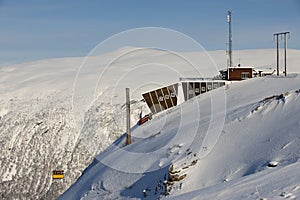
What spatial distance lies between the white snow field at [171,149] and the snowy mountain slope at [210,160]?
2.3 inches

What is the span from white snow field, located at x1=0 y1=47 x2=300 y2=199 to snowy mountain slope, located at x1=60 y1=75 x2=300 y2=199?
6 cm

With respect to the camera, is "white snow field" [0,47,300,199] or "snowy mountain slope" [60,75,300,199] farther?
"white snow field" [0,47,300,199]

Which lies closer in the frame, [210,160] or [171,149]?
[210,160]

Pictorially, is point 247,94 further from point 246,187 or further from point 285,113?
point 246,187

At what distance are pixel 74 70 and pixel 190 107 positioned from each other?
12050 cm

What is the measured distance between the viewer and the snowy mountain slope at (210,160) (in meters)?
17.0

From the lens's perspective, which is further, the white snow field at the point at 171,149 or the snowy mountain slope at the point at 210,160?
the white snow field at the point at 171,149

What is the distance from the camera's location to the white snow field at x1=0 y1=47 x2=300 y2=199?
2395 centimetres

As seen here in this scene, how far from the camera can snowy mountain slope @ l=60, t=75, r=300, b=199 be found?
17.0 meters

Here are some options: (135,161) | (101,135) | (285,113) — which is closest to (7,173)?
(101,135)

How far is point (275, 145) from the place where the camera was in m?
25.7

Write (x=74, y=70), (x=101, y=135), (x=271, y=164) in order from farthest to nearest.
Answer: (x=74, y=70), (x=101, y=135), (x=271, y=164)

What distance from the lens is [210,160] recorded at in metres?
26.9

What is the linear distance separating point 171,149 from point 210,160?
4.49m
